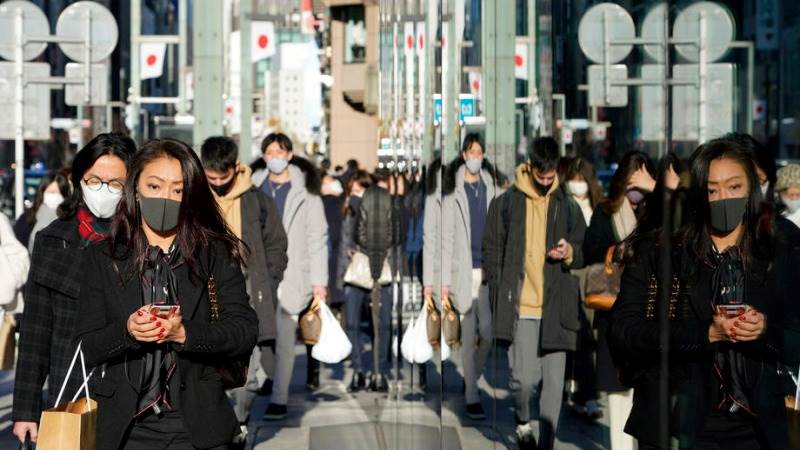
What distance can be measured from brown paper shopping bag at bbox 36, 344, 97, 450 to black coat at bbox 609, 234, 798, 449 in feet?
4.79

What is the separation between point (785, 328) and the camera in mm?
2988

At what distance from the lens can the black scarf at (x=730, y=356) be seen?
311 cm

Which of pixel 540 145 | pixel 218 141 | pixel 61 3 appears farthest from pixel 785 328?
pixel 61 3

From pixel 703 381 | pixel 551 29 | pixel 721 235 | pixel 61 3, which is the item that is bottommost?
pixel 703 381

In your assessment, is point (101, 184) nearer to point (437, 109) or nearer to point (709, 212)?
point (437, 109)

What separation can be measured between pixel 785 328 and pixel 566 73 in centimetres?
215

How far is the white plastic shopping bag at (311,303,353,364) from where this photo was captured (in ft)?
35.2

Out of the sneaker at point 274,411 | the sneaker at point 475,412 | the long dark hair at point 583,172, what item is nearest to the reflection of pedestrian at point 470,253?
the sneaker at point 475,412

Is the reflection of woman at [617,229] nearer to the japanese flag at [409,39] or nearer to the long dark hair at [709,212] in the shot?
the long dark hair at [709,212]

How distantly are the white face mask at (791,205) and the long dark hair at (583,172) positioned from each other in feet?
5.78

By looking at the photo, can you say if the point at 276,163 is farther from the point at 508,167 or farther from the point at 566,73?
the point at 566,73

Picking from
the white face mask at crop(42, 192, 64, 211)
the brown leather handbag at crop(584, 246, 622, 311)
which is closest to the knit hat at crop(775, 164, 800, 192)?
the brown leather handbag at crop(584, 246, 622, 311)

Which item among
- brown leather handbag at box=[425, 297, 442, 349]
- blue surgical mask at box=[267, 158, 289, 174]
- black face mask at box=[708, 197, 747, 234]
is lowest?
brown leather handbag at box=[425, 297, 442, 349]

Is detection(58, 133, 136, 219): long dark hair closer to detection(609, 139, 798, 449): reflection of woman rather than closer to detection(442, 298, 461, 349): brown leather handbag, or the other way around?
detection(442, 298, 461, 349): brown leather handbag
